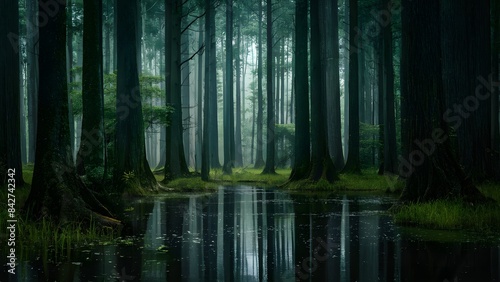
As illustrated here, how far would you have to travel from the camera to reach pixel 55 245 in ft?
27.0

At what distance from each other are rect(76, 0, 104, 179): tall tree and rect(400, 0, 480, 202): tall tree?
8176mm

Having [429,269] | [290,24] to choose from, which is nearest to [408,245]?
[429,269]

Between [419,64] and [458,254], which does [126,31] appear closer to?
[419,64]

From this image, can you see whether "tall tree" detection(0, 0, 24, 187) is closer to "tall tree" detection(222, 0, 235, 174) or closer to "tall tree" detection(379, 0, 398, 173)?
"tall tree" detection(379, 0, 398, 173)

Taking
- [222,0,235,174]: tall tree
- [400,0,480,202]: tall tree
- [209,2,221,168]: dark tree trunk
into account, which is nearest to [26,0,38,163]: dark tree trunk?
[209,2,221,168]: dark tree trunk

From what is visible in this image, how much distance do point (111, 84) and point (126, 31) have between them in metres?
7.94

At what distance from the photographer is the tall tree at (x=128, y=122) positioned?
58.3 feet

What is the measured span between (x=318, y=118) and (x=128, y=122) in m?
7.56

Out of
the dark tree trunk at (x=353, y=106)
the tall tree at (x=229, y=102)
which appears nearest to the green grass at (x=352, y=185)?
the dark tree trunk at (x=353, y=106)

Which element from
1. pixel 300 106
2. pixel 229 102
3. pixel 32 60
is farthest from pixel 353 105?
pixel 32 60

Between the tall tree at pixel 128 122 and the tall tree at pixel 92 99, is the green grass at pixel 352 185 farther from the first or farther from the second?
the tall tree at pixel 92 99

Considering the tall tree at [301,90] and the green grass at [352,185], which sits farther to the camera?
the tall tree at [301,90]

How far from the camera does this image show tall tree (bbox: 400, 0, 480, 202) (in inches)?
480

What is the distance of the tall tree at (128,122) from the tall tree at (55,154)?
23.9 feet
